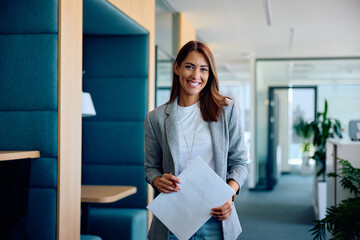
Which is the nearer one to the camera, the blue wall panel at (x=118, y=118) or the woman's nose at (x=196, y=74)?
the woman's nose at (x=196, y=74)

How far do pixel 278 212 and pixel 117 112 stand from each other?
3.61 meters

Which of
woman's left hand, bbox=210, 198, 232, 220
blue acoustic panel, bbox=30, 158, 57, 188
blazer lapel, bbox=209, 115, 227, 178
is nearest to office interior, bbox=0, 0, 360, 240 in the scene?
blue acoustic panel, bbox=30, 158, 57, 188

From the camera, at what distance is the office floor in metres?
5.57

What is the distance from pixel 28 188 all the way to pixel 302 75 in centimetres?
813

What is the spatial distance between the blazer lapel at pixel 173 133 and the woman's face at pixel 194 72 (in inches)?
3.8

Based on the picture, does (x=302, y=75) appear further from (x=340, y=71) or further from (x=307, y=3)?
(x=307, y=3)

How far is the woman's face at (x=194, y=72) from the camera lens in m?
1.61

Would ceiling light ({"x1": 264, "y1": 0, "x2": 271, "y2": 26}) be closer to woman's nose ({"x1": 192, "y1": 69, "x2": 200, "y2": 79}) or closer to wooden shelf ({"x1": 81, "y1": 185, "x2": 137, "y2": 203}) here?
wooden shelf ({"x1": 81, "y1": 185, "x2": 137, "y2": 203})

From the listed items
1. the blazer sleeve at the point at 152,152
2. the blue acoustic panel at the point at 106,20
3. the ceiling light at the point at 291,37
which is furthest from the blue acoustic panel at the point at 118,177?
the ceiling light at the point at 291,37

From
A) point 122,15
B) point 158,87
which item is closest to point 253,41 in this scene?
point 158,87

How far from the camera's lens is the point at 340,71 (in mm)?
9516

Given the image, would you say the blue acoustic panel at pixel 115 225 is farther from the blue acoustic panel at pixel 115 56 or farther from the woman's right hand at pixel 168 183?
the woman's right hand at pixel 168 183

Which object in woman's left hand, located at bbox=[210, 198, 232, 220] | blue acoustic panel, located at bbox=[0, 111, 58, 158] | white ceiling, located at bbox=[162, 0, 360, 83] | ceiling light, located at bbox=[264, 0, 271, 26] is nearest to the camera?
woman's left hand, located at bbox=[210, 198, 232, 220]

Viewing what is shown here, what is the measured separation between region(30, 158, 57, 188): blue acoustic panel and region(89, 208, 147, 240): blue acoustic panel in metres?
1.46
